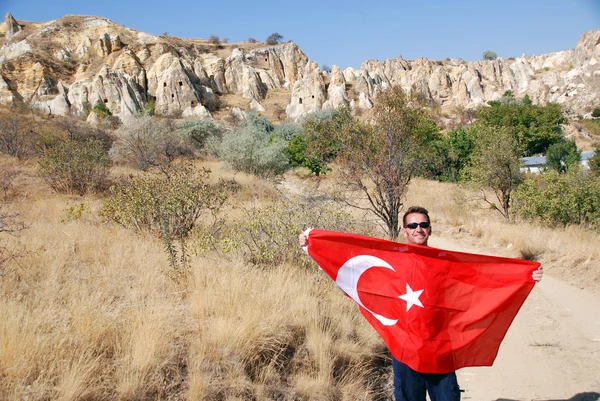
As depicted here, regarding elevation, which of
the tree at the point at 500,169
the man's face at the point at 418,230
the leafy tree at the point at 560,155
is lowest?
the man's face at the point at 418,230

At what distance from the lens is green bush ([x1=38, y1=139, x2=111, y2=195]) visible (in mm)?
11156

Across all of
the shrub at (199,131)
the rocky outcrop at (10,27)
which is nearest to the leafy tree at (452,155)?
the shrub at (199,131)

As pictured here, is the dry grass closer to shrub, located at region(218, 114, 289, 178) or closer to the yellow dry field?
the yellow dry field

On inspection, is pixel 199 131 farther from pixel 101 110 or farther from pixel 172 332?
pixel 172 332

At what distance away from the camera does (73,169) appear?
448 inches

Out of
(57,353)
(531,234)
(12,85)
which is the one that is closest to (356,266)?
(57,353)

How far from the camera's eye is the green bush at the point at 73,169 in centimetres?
1116

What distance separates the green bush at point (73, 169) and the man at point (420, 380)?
1121 cm

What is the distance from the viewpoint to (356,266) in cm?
305

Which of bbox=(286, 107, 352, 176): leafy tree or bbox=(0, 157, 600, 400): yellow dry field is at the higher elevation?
bbox=(286, 107, 352, 176): leafy tree

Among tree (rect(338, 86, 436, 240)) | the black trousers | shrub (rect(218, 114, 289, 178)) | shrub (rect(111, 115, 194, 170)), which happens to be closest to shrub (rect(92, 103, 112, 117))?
shrub (rect(111, 115, 194, 170))

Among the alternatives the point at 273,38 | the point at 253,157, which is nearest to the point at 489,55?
the point at 273,38

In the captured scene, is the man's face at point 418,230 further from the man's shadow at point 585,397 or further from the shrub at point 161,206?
the shrub at point 161,206

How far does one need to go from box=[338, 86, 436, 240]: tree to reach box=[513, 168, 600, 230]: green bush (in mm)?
5191
